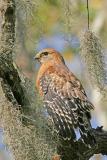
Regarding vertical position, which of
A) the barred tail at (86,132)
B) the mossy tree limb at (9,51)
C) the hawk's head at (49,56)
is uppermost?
the hawk's head at (49,56)

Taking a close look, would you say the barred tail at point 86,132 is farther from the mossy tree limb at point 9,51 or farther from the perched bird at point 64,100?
the mossy tree limb at point 9,51

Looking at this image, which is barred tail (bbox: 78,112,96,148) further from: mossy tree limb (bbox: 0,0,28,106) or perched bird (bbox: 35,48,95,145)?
mossy tree limb (bbox: 0,0,28,106)

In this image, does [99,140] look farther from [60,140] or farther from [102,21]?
[102,21]

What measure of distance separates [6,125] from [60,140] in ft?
2.68

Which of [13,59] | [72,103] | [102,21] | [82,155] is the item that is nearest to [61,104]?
[72,103]

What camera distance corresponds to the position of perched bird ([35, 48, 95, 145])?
6280 millimetres

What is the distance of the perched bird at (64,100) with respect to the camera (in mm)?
6280

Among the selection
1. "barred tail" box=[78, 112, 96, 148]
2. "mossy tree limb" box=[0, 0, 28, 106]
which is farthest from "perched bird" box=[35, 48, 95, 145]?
"mossy tree limb" box=[0, 0, 28, 106]

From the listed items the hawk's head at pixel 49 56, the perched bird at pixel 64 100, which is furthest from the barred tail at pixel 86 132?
the hawk's head at pixel 49 56

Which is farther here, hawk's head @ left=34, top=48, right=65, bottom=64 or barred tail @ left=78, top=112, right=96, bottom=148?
hawk's head @ left=34, top=48, right=65, bottom=64

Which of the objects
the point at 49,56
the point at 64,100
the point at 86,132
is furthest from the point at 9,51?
the point at 49,56

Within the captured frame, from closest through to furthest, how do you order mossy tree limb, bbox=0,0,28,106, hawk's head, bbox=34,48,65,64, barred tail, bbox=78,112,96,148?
1. mossy tree limb, bbox=0,0,28,106
2. barred tail, bbox=78,112,96,148
3. hawk's head, bbox=34,48,65,64

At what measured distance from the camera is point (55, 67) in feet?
24.6

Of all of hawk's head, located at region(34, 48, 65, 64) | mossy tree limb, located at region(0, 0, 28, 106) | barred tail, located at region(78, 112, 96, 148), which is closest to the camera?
mossy tree limb, located at region(0, 0, 28, 106)
